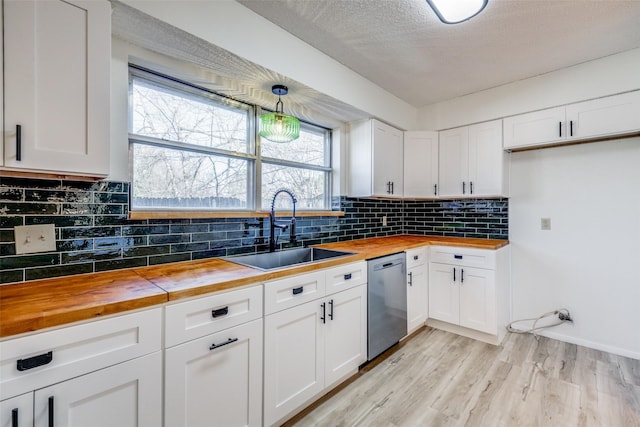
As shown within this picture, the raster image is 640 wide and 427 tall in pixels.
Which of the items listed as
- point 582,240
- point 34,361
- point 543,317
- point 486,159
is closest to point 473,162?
point 486,159

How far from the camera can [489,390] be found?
193 cm

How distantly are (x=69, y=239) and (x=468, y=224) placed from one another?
342 centimetres

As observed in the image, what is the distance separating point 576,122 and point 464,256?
1.43 metres

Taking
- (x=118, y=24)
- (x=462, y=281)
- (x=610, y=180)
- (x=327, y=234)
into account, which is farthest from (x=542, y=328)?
(x=118, y=24)

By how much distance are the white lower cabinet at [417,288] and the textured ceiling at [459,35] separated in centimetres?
162

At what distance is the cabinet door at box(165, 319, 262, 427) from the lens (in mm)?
1165

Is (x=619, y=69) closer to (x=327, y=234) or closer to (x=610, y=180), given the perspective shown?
(x=610, y=180)

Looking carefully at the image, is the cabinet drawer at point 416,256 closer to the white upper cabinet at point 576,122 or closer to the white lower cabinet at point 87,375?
the white upper cabinet at point 576,122

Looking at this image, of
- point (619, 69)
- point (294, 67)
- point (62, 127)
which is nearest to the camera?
point (62, 127)

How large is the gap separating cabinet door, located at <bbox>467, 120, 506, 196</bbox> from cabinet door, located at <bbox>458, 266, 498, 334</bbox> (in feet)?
2.69

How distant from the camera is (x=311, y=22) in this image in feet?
5.97

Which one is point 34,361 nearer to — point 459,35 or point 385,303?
point 385,303

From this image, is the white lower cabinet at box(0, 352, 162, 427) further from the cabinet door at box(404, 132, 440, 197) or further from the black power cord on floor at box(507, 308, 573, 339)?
the black power cord on floor at box(507, 308, 573, 339)

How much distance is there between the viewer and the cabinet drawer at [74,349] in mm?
837
